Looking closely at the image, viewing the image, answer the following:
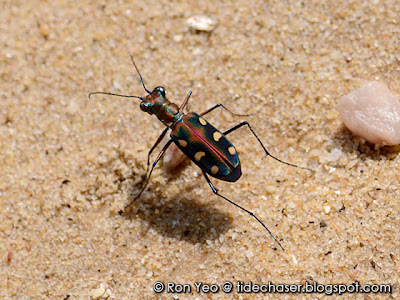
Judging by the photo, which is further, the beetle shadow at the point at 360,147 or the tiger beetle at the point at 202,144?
the beetle shadow at the point at 360,147

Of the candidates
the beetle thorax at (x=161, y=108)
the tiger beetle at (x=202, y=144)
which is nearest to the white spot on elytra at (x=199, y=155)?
the tiger beetle at (x=202, y=144)

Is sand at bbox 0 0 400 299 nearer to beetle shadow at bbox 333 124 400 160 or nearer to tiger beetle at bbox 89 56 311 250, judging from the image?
beetle shadow at bbox 333 124 400 160

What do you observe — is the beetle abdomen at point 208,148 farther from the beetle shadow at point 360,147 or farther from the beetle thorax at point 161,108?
the beetle shadow at point 360,147

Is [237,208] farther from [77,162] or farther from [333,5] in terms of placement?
[333,5]

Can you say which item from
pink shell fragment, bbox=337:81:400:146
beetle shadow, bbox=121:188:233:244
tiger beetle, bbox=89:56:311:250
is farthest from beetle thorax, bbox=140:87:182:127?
pink shell fragment, bbox=337:81:400:146

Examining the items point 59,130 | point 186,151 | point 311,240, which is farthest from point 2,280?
point 311,240

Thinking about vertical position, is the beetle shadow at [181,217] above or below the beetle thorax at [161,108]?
below

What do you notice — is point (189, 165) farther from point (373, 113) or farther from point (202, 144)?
point (373, 113)
